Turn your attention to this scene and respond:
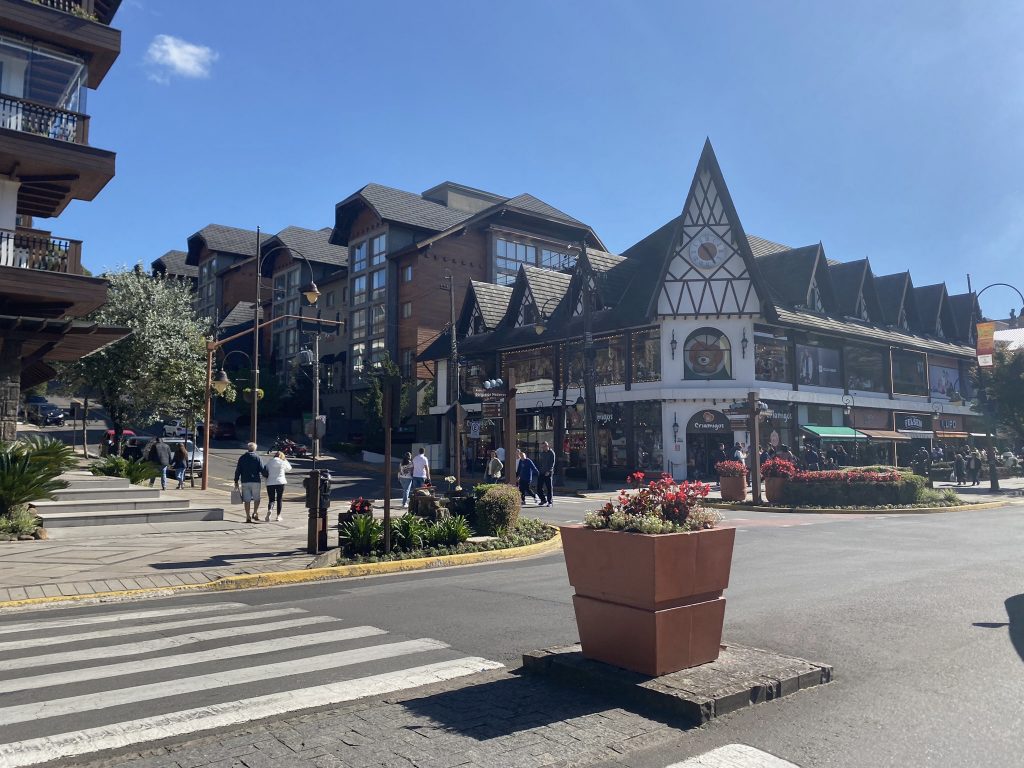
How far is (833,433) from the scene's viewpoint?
38.5 m

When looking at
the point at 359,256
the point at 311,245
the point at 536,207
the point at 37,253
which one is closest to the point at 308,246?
the point at 311,245

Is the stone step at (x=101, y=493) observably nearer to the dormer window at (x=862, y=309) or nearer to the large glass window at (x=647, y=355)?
the large glass window at (x=647, y=355)

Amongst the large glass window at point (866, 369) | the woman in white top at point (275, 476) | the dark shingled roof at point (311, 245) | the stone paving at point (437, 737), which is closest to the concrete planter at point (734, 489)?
the woman in white top at point (275, 476)

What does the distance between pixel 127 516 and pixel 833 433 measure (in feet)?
106

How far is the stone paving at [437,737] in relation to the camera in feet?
13.1

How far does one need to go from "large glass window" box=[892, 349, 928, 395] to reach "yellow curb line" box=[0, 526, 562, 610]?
38.3 meters

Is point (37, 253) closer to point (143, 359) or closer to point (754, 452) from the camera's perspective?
point (143, 359)

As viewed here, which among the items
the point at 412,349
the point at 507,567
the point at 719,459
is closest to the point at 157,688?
the point at 507,567

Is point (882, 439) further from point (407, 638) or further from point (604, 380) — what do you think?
point (407, 638)

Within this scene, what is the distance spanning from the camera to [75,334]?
19.4 metres

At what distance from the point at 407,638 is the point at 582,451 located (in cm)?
3187

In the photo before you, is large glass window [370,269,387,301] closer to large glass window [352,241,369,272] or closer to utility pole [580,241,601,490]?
large glass window [352,241,369,272]

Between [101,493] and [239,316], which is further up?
[239,316]

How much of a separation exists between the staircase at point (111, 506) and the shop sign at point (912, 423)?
127 ft
